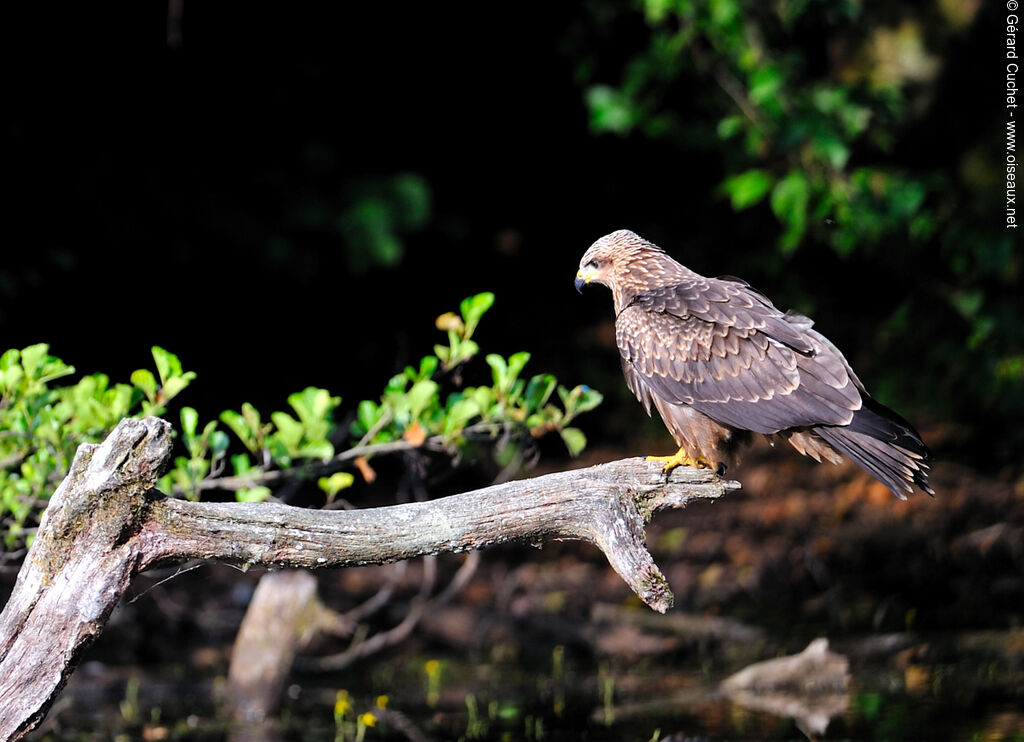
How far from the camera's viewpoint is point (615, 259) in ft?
14.9

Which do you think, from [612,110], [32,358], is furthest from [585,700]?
[612,110]

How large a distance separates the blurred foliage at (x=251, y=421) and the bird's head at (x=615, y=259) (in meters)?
0.66

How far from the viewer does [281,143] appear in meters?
7.49

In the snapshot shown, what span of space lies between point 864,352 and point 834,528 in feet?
6.50

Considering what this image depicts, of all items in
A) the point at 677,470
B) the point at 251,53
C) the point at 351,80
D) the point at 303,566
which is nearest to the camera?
the point at 303,566

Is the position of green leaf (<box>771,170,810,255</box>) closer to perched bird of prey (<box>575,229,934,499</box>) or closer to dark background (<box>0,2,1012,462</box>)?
dark background (<box>0,2,1012,462</box>)

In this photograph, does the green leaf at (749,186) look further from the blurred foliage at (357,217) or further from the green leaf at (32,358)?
the green leaf at (32,358)

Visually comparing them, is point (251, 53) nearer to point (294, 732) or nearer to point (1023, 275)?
point (294, 732)

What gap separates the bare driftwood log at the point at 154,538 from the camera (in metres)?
2.94

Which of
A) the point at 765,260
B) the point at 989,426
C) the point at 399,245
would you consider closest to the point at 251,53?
the point at 399,245

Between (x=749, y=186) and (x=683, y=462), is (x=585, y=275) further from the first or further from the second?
(x=749, y=186)

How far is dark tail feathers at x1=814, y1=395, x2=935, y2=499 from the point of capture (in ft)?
11.8

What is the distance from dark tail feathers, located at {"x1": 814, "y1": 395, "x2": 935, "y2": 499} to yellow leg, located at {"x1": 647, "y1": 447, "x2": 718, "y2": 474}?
476 mm

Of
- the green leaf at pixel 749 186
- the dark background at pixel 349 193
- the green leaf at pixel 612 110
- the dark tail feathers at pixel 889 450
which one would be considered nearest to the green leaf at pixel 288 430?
the dark tail feathers at pixel 889 450
